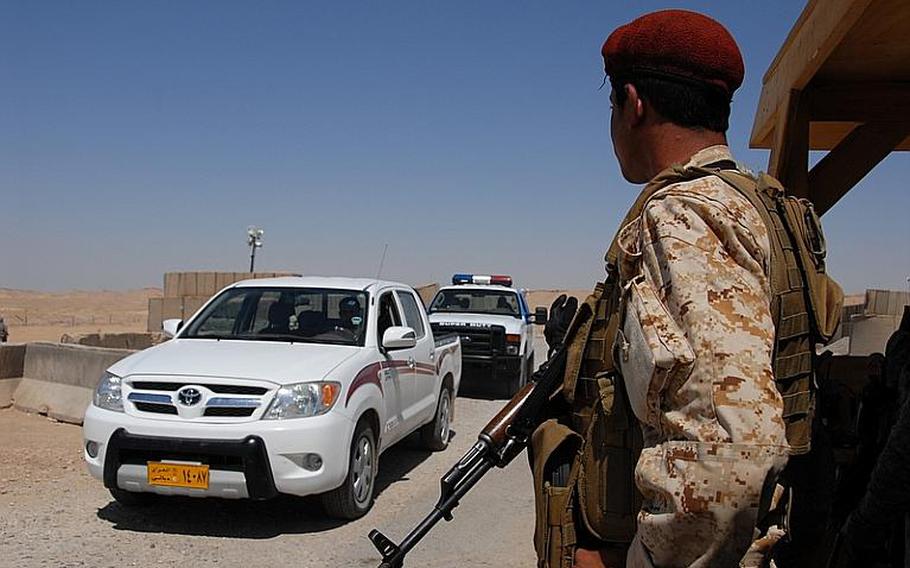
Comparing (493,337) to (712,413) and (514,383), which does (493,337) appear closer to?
(514,383)

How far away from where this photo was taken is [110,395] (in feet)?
20.6

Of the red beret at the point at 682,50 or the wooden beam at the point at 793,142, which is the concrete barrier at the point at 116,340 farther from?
the red beret at the point at 682,50

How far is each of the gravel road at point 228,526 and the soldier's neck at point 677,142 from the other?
4335mm

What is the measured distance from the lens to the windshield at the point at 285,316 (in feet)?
24.0

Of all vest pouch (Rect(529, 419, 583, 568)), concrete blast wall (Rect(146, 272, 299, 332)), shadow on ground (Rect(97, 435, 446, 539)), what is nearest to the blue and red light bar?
concrete blast wall (Rect(146, 272, 299, 332))

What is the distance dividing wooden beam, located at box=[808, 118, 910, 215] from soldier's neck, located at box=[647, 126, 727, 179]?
298 centimetres

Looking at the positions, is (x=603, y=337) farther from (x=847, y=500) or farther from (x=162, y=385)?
(x=162, y=385)

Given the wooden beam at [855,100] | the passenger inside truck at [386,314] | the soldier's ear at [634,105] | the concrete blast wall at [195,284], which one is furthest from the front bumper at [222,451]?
the concrete blast wall at [195,284]

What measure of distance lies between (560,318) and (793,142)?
A: 194cm

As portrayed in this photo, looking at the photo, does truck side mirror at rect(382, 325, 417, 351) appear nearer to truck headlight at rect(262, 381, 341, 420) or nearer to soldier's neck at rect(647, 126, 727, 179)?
truck headlight at rect(262, 381, 341, 420)

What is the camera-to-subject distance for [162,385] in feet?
20.2

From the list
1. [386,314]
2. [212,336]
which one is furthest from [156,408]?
[386,314]

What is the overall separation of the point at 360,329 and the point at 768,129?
375 cm

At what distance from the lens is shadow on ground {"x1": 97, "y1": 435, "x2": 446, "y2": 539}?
6227 millimetres
